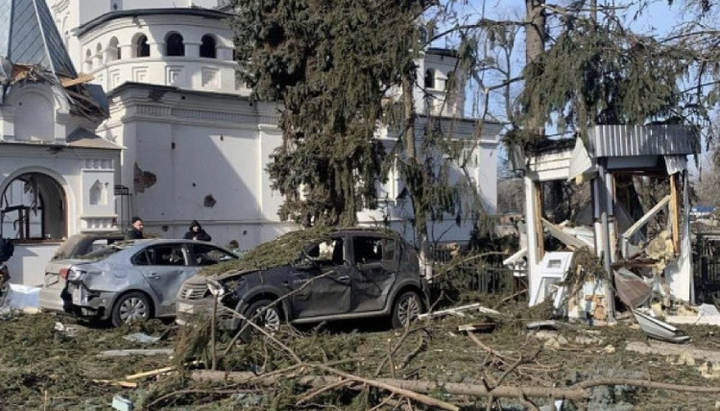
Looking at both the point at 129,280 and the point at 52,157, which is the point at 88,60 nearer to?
the point at 52,157

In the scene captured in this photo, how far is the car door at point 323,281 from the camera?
12.0 metres

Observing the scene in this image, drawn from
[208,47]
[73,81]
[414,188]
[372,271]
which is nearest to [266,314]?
[372,271]

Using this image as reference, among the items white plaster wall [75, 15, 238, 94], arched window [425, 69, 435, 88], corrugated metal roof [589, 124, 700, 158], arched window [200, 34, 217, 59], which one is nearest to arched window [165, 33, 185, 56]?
white plaster wall [75, 15, 238, 94]

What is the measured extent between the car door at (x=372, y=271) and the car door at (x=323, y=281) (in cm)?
19

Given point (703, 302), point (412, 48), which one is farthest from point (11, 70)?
point (703, 302)

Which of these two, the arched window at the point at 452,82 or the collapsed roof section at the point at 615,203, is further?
the arched window at the point at 452,82

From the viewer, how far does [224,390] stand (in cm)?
730

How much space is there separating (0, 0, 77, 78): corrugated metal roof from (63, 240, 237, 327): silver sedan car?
12.7 metres

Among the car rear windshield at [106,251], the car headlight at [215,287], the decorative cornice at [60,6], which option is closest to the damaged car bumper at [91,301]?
the car rear windshield at [106,251]

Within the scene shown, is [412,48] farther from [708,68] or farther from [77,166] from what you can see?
[77,166]

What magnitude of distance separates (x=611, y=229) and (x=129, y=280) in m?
8.40

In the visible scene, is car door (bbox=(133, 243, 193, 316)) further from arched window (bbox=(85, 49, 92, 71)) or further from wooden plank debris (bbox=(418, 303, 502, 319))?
arched window (bbox=(85, 49, 92, 71))

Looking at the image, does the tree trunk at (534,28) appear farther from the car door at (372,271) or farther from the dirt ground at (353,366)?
the dirt ground at (353,366)

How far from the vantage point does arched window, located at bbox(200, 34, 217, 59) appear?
1249 inches
